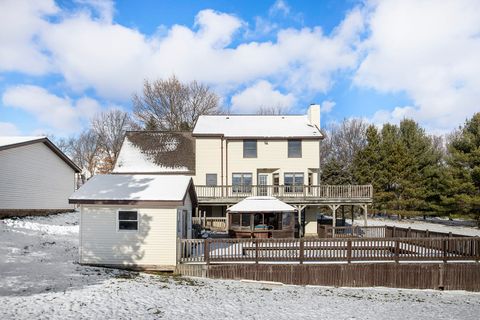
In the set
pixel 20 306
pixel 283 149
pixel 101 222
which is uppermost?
pixel 283 149

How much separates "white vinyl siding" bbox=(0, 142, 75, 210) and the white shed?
9424mm

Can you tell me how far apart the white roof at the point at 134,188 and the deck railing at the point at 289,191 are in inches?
423

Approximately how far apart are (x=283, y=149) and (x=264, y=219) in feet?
26.2

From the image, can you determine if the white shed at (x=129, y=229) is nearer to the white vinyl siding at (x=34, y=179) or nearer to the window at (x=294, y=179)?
the white vinyl siding at (x=34, y=179)

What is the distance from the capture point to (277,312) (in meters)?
10.1

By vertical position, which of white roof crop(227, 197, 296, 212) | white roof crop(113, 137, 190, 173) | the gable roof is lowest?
white roof crop(227, 197, 296, 212)

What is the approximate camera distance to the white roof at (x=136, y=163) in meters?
29.3

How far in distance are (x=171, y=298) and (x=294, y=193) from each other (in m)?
18.5

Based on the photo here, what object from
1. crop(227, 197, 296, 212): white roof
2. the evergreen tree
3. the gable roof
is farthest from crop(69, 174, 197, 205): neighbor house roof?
the evergreen tree

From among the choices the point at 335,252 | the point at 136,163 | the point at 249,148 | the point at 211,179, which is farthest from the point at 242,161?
the point at 335,252

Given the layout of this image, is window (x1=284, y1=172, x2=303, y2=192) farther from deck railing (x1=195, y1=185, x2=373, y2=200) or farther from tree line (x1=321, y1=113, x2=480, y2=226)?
tree line (x1=321, y1=113, x2=480, y2=226)

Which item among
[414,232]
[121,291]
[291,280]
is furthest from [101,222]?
[414,232]

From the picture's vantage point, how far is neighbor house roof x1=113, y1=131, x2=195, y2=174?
2959 cm

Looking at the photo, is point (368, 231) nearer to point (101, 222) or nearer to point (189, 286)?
point (189, 286)
